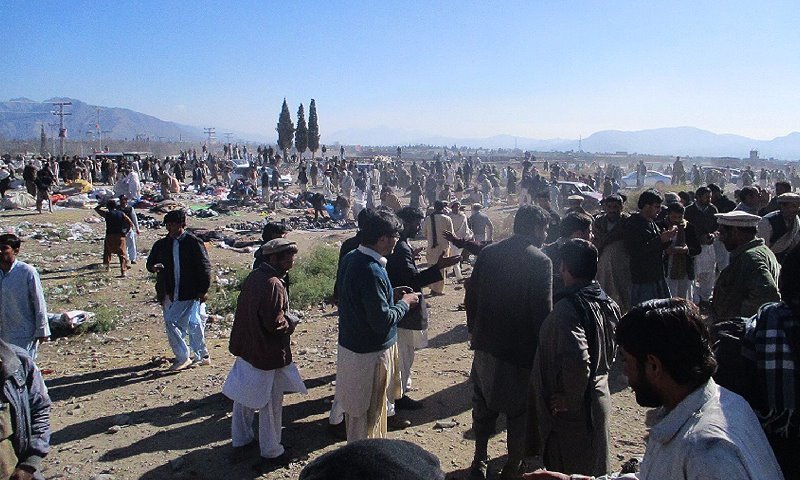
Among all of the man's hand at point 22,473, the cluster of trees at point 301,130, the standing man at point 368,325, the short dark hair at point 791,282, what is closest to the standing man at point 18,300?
the man's hand at point 22,473

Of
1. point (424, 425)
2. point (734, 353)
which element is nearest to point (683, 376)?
point (734, 353)

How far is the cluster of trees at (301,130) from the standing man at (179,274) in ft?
138

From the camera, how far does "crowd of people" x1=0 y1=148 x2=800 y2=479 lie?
65.9 inches

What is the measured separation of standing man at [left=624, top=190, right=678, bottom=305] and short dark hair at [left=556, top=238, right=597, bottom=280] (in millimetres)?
2725

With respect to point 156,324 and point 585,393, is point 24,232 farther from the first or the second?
point 585,393

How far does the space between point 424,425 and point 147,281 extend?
7885 mm

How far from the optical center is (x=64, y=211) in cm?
1975

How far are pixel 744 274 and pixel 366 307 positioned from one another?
7.96 ft

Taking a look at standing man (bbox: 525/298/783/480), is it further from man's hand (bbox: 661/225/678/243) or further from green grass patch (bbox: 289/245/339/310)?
green grass patch (bbox: 289/245/339/310)

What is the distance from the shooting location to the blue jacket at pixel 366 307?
12.3 ft

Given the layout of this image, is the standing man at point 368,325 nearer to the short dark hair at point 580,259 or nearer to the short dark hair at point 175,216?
the short dark hair at point 580,259

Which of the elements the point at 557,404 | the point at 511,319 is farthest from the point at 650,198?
the point at 557,404

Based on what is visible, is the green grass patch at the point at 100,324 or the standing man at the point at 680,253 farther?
the green grass patch at the point at 100,324

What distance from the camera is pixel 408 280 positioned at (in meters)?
5.12
